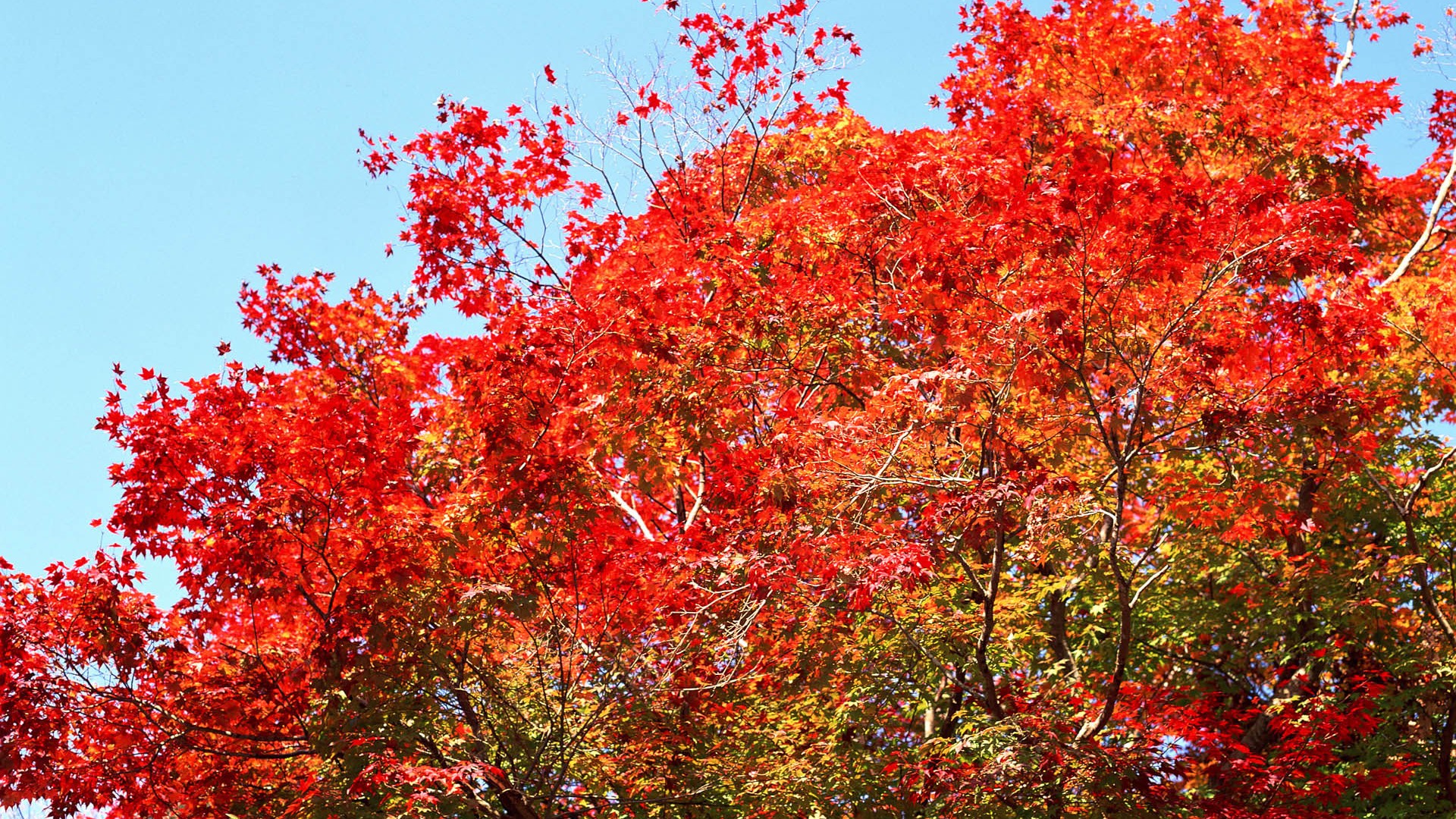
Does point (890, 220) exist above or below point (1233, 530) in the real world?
above

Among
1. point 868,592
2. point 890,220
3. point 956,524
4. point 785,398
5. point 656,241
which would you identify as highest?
point 656,241

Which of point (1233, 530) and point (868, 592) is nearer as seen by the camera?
point (868, 592)

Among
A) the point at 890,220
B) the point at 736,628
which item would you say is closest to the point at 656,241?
the point at 890,220

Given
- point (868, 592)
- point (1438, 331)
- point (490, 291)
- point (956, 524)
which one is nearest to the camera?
point (868, 592)

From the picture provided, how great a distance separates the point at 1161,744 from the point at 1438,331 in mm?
5719

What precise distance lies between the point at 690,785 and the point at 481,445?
10.6 feet

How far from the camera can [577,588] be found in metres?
8.91

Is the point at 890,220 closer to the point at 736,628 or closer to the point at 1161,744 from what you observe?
the point at 736,628

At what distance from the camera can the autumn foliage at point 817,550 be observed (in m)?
7.89

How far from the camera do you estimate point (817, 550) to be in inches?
308

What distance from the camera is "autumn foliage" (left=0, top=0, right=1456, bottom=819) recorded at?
789 cm

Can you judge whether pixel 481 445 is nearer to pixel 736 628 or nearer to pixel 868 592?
pixel 736 628

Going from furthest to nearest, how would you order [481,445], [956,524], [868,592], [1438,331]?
[1438,331]
[481,445]
[956,524]
[868,592]

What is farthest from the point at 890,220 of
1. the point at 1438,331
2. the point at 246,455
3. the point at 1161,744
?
the point at 1438,331
